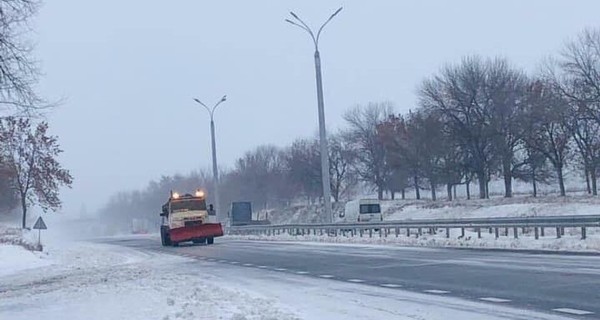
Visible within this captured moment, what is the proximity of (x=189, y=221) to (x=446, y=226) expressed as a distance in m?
16.9

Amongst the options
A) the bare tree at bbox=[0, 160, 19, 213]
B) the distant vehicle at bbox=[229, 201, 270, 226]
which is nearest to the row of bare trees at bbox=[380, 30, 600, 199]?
the distant vehicle at bbox=[229, 201, 270, 226]

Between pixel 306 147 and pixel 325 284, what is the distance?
94.5 m

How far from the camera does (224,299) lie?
15312 mm

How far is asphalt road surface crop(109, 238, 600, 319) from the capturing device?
13609 mm

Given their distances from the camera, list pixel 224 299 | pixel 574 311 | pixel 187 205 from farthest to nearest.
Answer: pixel 187 205 → pixel 224 299 → pixel 574 311

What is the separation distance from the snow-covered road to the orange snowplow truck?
2345cm

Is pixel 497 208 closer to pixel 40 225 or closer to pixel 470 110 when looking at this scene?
pixel 470 110

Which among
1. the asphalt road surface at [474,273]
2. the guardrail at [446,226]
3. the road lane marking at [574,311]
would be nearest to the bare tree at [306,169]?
the guardrail at [446,226]

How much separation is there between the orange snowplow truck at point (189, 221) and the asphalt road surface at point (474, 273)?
17.9 meters

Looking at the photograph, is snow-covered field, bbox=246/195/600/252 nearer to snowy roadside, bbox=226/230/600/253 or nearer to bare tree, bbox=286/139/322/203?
snowy roadside, bbox=226/230/600/253

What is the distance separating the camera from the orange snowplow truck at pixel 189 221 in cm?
4809

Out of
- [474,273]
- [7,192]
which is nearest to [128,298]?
[474,273]

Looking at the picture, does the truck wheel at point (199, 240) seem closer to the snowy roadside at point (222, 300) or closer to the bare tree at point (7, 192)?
the bare tree at point (7, 192)

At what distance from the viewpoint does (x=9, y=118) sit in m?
23.3
